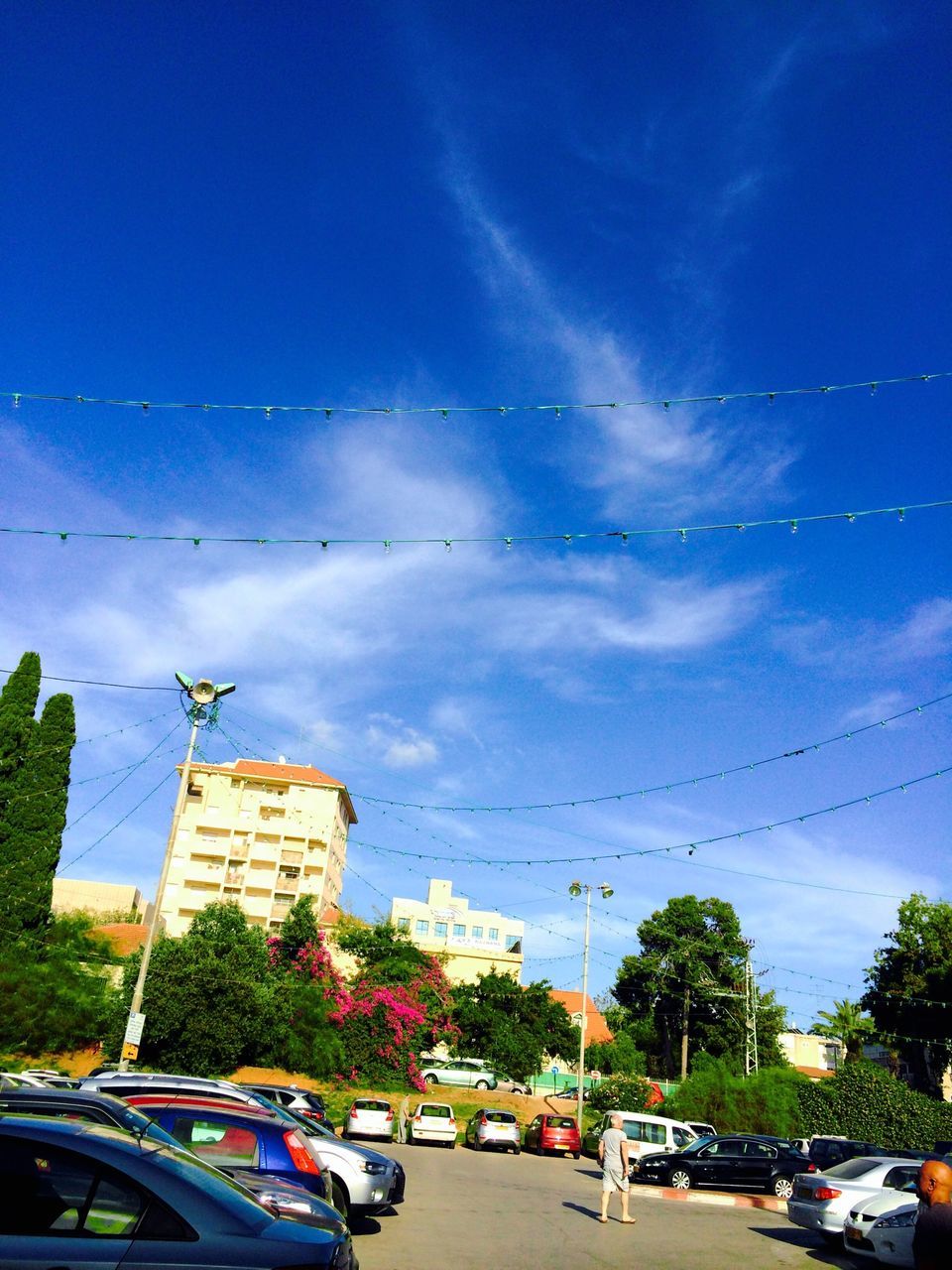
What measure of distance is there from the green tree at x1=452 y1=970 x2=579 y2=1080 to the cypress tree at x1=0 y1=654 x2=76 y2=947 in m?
25.5

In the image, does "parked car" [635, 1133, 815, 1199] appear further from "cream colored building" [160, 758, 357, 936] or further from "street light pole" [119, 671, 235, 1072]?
"cream colored building" [160, 758, 357, 936]

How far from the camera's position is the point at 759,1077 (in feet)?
111

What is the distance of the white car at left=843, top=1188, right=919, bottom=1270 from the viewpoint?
11.2 metres

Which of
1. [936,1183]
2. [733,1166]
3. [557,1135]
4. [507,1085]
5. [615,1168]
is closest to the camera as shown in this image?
[936,1183]

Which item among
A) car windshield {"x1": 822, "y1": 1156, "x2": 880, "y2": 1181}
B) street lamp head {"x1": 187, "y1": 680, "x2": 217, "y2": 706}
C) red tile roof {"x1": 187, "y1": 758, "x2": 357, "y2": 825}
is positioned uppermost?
red tile roof {"x1": 187, "y1": 758, "x2": 357, "y2": 825}

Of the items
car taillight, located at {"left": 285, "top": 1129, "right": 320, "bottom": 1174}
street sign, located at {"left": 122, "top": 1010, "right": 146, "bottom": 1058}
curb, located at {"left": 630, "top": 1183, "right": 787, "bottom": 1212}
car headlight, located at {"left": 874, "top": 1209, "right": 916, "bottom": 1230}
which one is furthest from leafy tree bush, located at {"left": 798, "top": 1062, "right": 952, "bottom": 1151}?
car taillight, located at {"left": 285, "top": 1129, "right": 320, "bottom": 1174}

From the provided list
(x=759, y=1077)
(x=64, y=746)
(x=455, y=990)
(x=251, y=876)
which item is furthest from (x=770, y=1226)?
(x=251, y=876)

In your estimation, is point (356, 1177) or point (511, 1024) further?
point (511, 1024)

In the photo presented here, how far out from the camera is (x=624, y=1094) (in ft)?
125

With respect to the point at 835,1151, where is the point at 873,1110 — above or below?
above

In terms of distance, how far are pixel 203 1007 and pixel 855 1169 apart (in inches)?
1081

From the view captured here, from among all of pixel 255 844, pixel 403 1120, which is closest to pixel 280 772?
pixel 255 844

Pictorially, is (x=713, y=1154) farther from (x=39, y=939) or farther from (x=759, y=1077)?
(x=39, y=939)

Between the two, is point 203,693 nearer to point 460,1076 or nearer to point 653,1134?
point 653,1134
